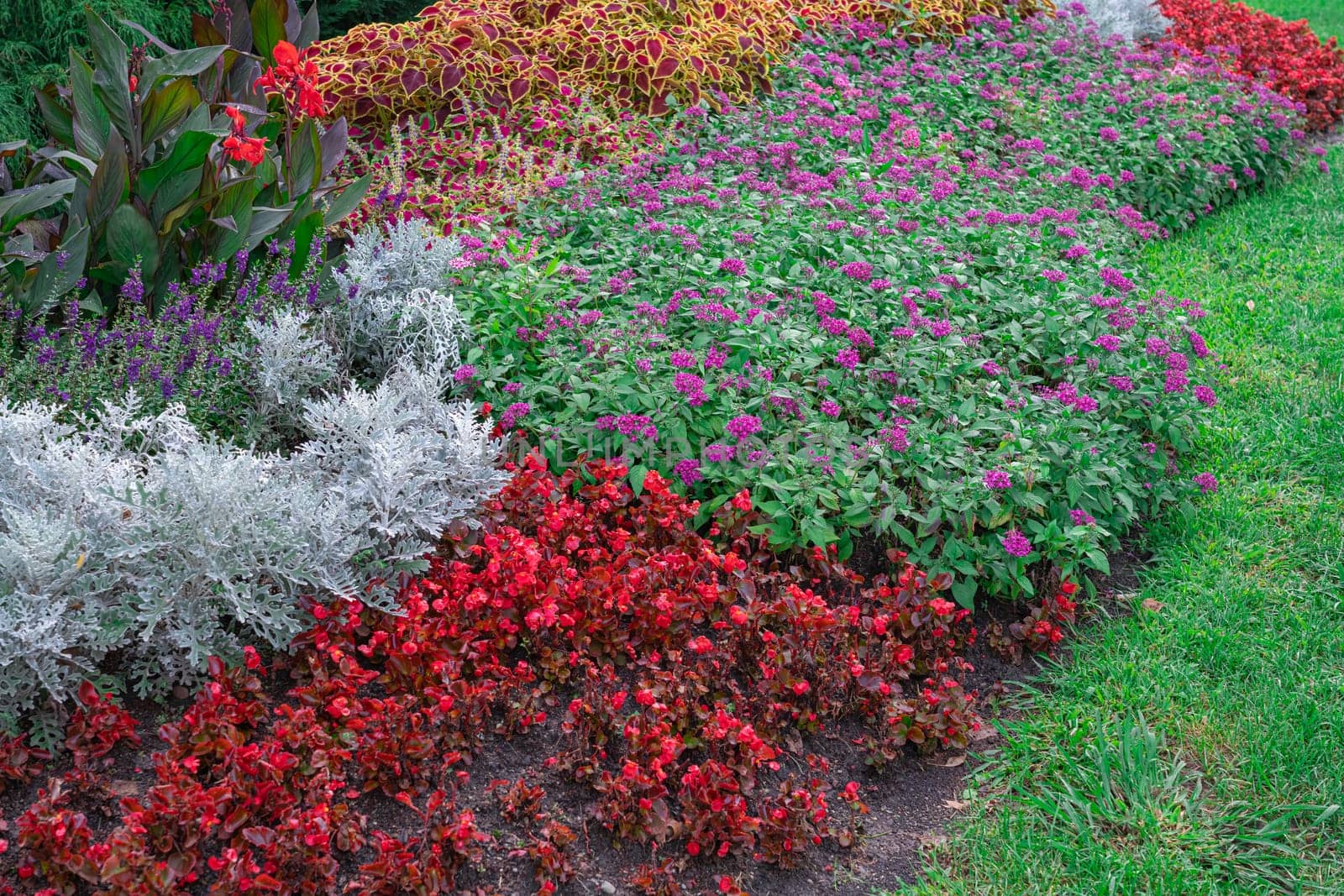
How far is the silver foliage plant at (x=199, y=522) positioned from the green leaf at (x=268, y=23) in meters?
1.74

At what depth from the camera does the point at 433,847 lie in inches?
84.4

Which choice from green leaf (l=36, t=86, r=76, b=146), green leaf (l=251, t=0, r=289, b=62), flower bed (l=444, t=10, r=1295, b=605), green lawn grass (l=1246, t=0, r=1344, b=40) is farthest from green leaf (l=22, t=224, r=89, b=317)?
green lawn grass (l=1246, t=0, r=1344, b=40)

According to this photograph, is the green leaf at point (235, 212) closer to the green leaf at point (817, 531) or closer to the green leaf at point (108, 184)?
the green leaf at point (108, 184)

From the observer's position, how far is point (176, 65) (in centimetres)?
351

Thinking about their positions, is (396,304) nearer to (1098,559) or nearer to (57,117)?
(57,117)

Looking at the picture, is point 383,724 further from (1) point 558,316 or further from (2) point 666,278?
(2) point 666,278

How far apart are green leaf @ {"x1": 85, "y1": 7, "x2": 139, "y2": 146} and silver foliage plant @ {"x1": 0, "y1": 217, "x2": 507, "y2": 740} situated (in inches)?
36.5

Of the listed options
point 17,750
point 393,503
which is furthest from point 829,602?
point 17,750

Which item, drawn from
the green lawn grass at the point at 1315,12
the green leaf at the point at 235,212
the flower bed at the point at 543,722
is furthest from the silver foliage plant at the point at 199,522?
the green lawn grass at the point at 1315,12

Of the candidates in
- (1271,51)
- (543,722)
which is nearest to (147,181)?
(543,722)

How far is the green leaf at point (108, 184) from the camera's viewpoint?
3.34m

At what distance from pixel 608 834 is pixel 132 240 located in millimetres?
2397

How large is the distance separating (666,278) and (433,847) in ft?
7.47

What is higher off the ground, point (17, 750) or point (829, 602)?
point (829, 602)
